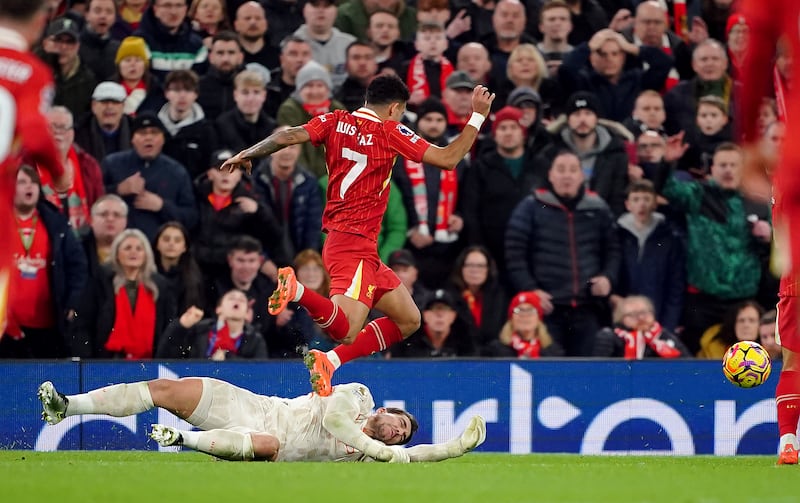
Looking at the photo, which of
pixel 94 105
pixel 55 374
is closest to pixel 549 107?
pixel 94 105

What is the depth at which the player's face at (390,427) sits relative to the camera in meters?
10.3

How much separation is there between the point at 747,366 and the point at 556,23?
6326mm

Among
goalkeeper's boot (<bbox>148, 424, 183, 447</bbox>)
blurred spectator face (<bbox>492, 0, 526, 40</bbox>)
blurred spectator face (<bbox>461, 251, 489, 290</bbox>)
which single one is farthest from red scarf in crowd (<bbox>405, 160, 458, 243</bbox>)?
goalkeeper's boot (<bbox>148, 424, 183, 447</bbox>)

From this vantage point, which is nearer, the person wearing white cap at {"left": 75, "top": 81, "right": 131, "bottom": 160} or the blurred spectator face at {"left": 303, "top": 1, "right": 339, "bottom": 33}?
the person wearing white cap at {"left": 75, "top": 81, "right": 131, "bottom": 160}

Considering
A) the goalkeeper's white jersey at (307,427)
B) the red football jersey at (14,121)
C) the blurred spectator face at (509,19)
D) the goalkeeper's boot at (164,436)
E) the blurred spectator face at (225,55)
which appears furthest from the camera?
the blurred spectator face at (509,19)

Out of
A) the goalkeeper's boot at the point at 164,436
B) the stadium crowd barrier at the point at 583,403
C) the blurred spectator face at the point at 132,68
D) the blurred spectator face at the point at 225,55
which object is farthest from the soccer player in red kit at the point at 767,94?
the blurred spectator face at the point at 132,68

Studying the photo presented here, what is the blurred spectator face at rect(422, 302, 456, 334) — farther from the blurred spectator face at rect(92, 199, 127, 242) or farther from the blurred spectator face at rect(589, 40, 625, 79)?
the blurred spectator face at rect(589, 40, 625, 79)

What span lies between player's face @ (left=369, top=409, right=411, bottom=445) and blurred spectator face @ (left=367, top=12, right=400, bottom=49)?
6.21 metres

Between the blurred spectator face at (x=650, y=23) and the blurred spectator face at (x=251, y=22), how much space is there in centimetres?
414

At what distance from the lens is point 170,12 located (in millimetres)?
15273

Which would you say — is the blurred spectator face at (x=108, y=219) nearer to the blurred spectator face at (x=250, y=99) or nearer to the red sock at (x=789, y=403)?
the blurred spectator face at (x=250, y=99)

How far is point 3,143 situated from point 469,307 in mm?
7435

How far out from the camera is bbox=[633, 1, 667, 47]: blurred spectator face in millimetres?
16078

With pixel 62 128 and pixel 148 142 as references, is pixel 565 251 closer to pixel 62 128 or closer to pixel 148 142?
pixel 148 142
